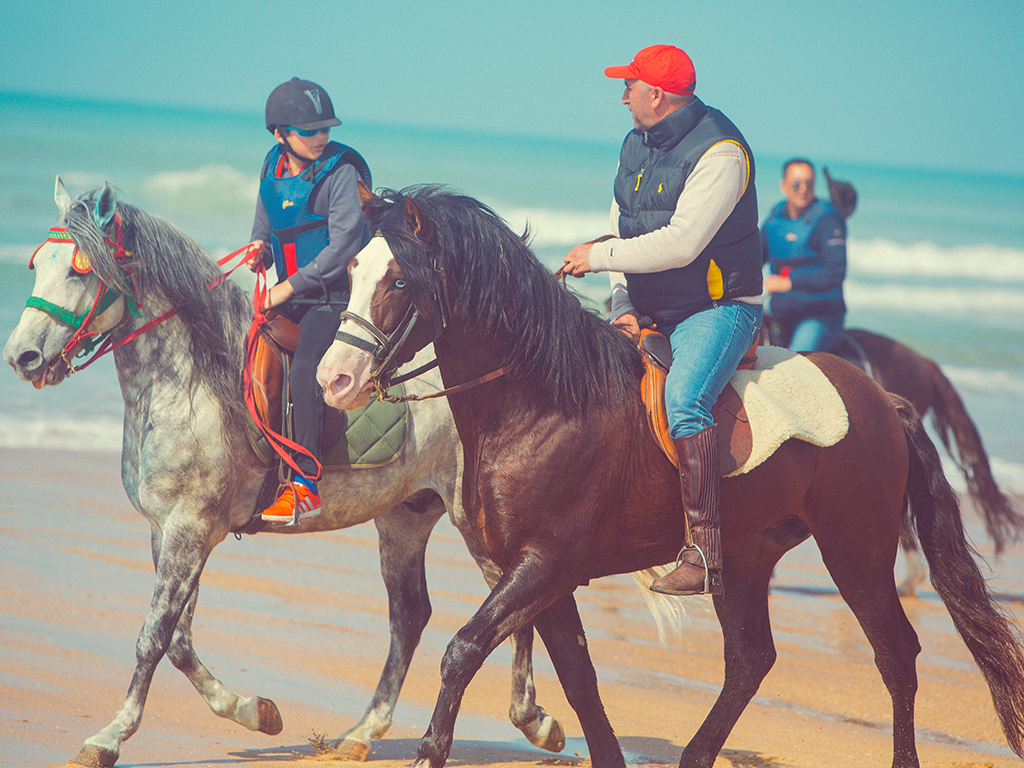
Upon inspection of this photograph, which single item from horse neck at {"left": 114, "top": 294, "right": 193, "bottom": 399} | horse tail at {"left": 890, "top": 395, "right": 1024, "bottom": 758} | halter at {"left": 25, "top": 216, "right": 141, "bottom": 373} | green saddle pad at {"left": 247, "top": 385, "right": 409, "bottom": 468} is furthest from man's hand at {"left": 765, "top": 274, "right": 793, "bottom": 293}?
halter at {"left": 25, "top": 216, "right": 141, "bottom": 373}

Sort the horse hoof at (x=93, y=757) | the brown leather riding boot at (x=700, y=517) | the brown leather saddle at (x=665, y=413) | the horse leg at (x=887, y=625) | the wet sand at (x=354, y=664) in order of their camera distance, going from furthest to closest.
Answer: the wet sand at (x=354, y=664)
the horse leg at (x=887, y=625)
the horse hoof at (x=93, y=757)
the brown leather saddle at (x=665, y=413)
the brown leather riding boot at (x=700, y=517)

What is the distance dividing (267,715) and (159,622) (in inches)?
24.2

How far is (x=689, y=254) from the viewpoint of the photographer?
3.53 meters

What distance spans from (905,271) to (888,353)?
24463mm

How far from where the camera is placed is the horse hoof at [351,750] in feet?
14.6

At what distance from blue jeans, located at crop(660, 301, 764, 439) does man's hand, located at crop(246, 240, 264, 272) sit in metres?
1.96

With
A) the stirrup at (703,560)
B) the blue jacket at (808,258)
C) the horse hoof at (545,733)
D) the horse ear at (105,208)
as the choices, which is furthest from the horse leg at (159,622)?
the blue jacket at (808,258)

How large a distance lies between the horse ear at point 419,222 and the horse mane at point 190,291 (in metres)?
1.49

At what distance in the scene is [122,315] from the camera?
4383 mm

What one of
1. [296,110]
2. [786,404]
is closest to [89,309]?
[296,110]

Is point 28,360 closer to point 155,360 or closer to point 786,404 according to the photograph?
point 155,360

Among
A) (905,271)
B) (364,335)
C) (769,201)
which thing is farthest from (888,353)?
(769,201)

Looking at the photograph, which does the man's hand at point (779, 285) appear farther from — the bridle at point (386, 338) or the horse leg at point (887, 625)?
the bridle at point (386, 338)

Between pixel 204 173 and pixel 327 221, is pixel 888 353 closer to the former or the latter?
pixel 327 221
